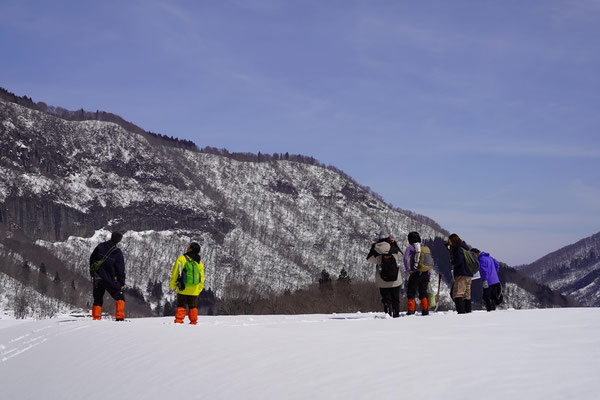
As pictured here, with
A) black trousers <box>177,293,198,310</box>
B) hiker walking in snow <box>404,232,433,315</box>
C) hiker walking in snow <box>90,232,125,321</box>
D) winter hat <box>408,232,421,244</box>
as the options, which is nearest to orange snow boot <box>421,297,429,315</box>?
hiker walking in snow <box>404,232,433,315</box>

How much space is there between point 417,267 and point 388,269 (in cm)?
75

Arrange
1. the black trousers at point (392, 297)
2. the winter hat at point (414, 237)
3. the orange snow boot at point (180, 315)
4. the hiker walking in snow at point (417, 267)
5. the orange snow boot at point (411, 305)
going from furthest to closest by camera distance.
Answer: the black trousers at point (392, 297)
the hiker walking in snow at point (417, 267)
the winter hat at point (414, 237)
the orange snow boot at point (411, 305)
the orange snow boot at point (180, 315)

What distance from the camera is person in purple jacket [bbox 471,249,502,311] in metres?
17.9

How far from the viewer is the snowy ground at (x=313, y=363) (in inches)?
242

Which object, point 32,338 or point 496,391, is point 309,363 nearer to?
point 496,391

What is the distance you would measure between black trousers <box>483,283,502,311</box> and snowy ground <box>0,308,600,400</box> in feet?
20.1

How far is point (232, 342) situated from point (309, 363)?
2.22 m

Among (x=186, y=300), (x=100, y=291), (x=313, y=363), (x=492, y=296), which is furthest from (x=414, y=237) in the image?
(x=313, y=363)

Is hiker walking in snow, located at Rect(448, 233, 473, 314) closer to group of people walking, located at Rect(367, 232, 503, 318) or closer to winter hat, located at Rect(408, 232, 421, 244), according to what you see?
group of people walking, located at Rect(367, 232, 503, 318)

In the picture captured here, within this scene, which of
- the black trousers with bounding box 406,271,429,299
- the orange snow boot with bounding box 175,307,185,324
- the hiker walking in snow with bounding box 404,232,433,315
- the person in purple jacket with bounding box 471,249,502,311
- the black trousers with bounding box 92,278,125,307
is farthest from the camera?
the person in purple jacket with bounding box 471,249,502,311

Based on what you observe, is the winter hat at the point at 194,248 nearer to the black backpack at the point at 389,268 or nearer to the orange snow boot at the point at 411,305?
the black backpack at the point at 389,268

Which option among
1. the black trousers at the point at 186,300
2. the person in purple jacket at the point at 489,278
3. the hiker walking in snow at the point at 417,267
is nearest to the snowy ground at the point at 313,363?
Answer: the black trousers at the point at 186,300

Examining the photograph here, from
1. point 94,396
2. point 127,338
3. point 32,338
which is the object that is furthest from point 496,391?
point 32,338

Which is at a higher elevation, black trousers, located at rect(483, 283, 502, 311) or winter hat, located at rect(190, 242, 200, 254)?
winter hat, located at rect(190, 242, 200, 254)
